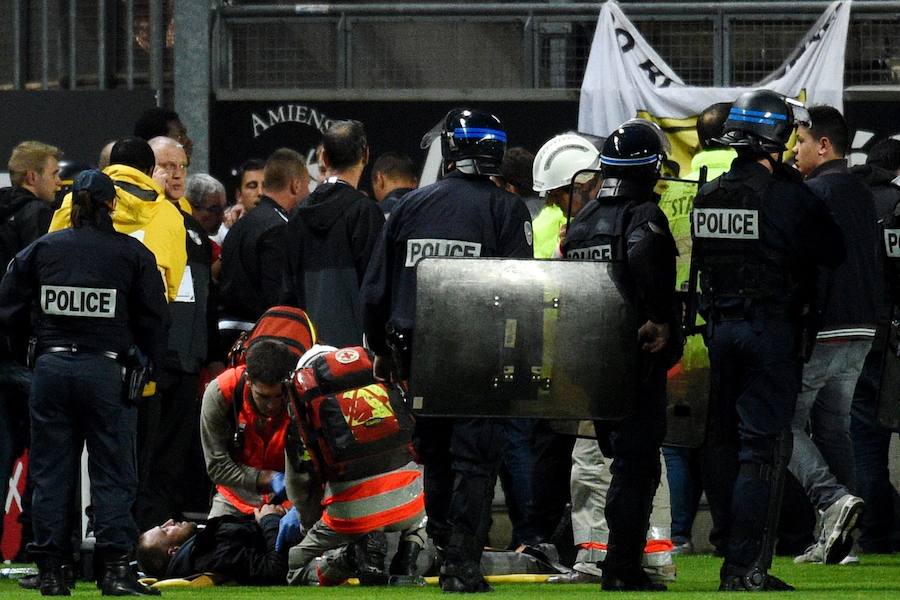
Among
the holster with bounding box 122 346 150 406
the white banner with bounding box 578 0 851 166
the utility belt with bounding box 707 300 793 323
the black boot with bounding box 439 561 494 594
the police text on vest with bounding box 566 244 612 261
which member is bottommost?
the black boot with bounding box 439 561 494 594

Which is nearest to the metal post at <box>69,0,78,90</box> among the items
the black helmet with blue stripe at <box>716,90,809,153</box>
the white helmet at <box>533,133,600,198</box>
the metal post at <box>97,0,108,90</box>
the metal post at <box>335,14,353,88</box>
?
the metal post at <box>97,0,108,90</box>

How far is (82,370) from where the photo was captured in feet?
25.3

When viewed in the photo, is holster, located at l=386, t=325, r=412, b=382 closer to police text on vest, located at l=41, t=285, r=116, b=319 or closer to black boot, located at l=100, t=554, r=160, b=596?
police text on vest, located at l=41, t=285, r=116, b=319

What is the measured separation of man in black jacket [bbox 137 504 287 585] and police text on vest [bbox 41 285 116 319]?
1.16 metres

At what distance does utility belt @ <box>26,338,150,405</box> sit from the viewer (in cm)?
776

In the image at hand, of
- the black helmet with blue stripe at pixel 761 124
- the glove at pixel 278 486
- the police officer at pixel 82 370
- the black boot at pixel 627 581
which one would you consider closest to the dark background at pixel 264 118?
the glove at pixel 278 486

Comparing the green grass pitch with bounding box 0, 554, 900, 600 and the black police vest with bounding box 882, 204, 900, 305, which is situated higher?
the black police vest with bounding box 882, 204, 900, 305

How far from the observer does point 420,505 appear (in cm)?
825

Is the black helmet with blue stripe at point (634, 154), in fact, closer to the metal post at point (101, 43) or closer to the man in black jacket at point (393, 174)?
the man in black jacket at point (393, 174)

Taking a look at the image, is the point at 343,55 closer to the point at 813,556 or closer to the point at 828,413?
the point at 828,413

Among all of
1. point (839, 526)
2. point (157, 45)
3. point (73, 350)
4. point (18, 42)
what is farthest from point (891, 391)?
point (18, 42)

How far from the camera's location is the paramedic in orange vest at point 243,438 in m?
8.50

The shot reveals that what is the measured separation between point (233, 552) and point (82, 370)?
3.63 ft

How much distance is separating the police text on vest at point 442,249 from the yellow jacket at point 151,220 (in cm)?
192
